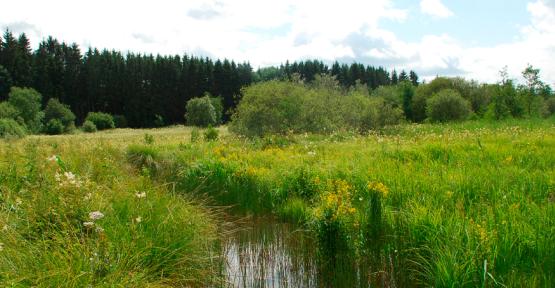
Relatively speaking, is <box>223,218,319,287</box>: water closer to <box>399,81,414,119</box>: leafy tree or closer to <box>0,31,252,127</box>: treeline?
<box>399,81,414,119</box>: leafy tree

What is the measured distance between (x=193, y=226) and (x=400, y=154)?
7.21 metres

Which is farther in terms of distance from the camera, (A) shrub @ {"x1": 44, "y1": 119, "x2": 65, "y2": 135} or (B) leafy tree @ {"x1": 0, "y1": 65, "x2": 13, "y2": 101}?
(B) leafy tree @ {"x1": 0, "y1": 65, "x2": 13, "y2": 101}

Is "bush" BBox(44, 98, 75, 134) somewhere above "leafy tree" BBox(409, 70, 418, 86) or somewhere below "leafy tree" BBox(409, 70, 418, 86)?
below

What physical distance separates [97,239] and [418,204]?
15.0 ft

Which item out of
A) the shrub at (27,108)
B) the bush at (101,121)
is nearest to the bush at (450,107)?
the bush at (101,121)

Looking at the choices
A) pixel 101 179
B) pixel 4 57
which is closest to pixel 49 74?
pixel 4 57

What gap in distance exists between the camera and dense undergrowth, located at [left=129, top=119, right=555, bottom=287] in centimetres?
467

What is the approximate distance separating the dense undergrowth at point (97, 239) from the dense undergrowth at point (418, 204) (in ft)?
6.15

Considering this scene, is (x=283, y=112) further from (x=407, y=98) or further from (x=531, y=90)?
(x=407, y=98)

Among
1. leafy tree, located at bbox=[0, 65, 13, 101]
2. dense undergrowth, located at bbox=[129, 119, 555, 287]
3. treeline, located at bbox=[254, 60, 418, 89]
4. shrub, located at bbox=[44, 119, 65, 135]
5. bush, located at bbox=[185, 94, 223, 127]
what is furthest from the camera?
treeline, located at bbox=[254, 60, 418, 89]

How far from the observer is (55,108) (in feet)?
182

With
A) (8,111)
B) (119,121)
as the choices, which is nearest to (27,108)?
(8,111)

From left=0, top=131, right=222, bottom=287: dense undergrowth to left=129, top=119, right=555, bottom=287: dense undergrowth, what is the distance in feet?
6.15

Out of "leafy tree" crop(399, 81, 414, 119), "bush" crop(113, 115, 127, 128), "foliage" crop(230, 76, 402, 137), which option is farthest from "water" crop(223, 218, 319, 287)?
"bush" crop(113, 115, 127, 128)
